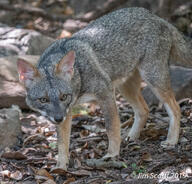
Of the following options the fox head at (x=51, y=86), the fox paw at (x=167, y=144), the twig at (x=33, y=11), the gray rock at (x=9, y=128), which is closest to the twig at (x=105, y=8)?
the twig at (x=33, y=11)

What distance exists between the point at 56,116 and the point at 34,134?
246cm

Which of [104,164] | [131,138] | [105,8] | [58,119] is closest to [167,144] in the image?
[131,138]

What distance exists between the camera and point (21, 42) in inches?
431

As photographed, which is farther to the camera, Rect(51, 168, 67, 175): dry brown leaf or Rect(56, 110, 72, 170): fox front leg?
Rect(56, 110, 72, 170): fox front leg

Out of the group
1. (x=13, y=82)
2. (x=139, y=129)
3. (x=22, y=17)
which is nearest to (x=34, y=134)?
(x=13, y=82)

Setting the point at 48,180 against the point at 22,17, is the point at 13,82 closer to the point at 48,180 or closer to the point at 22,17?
the point at 48,180

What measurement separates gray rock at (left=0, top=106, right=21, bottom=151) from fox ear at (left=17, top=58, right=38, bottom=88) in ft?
4.80

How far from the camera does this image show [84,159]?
24.1 ft

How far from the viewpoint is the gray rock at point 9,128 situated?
7.77 metres

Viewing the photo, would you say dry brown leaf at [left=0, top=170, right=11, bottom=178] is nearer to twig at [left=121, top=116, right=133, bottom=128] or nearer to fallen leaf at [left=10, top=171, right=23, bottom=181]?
fallen leaf at [left=10, top=171, right=23, bottom=181]

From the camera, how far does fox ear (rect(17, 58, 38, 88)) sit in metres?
6.49

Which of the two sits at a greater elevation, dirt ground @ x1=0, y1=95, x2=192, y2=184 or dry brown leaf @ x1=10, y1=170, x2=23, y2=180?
dirt ground @ x1=0, y1=95, x2=192, y2=184

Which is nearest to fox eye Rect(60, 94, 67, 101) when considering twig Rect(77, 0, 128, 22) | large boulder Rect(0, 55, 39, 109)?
large boulder Rect(0, 55, 39, 109)

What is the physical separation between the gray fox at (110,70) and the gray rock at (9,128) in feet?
4.11
